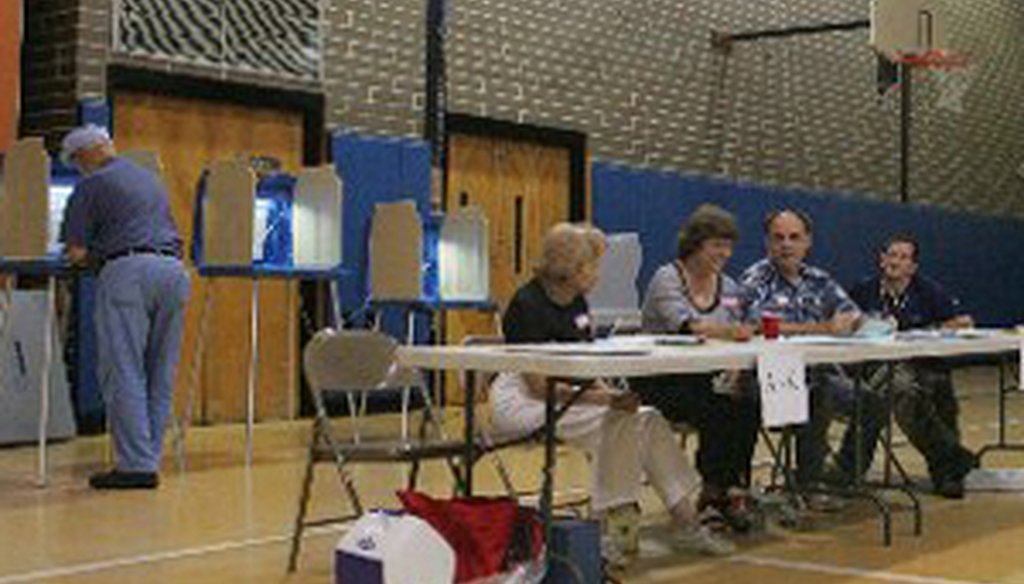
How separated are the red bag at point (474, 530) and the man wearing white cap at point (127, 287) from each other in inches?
98.6

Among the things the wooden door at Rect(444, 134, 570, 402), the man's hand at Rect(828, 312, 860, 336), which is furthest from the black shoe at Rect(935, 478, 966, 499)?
the wooden door at Rect(444, 134, 570, 402)

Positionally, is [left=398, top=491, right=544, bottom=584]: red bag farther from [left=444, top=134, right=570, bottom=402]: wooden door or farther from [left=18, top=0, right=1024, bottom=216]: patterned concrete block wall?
[left=444, top=134, right=570, bottom=402]: wooden door

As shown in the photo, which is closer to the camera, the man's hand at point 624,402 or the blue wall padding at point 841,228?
the man's hand at point 624,402

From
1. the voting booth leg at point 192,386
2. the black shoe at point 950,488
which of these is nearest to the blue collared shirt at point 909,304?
the black shoe at point 950,488

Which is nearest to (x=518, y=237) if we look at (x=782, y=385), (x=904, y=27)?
(x=904, y=27)

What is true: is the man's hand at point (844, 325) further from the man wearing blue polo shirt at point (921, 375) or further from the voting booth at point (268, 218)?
the voting booth at point (268, 218)

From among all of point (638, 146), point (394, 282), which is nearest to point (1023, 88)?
point (638, 146)

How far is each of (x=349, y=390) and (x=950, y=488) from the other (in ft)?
9.02

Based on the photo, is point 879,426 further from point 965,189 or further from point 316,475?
point 965,189

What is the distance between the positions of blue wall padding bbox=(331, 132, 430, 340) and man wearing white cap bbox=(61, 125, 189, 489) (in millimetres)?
2895

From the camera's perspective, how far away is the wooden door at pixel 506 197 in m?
9.91

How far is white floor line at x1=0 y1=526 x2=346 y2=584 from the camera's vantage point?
3.96 meters

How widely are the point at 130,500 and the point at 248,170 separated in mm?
1720

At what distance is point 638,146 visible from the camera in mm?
11211
